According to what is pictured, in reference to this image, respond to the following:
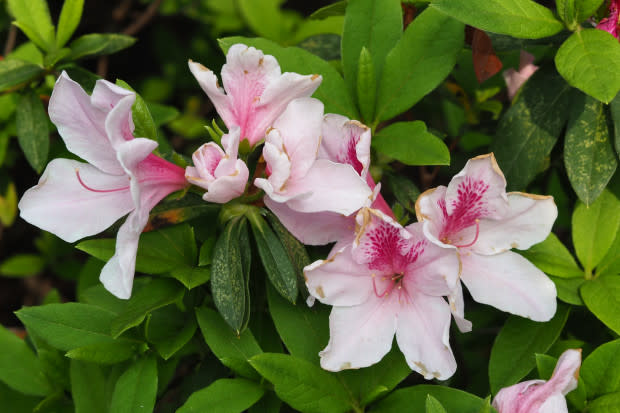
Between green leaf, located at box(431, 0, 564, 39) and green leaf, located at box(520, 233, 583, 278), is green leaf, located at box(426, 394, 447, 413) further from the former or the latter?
green leaf, located at box(431, 0, 564, 39)

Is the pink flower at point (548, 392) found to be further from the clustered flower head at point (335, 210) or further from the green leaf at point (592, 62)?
the green leaf at point (592, 62)

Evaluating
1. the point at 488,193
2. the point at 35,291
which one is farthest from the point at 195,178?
the point at 35,291

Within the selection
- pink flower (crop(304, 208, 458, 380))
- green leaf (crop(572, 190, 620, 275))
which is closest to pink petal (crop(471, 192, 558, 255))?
pink flower (crop(304, 208, 458, 380))

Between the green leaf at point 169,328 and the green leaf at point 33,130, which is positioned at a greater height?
the green leaf at point 33,130

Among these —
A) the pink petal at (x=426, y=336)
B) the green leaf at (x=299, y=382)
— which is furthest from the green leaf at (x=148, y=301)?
the pink petal at (x=426, y=336)

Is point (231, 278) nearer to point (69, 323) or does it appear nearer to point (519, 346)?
point (69, 323)
